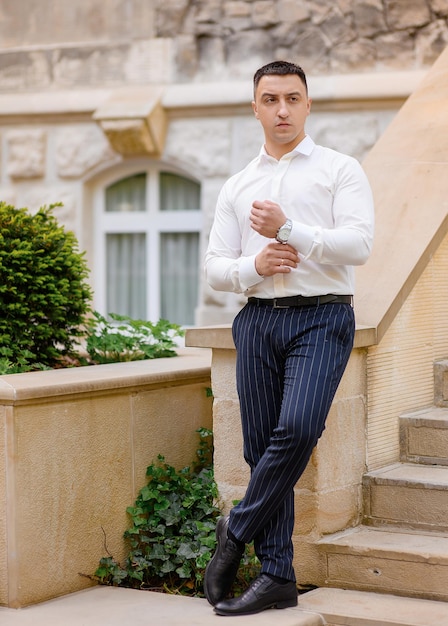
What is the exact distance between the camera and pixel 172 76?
9.49 metres

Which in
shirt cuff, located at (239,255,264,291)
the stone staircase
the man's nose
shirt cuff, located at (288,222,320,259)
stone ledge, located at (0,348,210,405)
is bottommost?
the stone staircase

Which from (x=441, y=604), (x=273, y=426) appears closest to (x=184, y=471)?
(x=273, y=426)

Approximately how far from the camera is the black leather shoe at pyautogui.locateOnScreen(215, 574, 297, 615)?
168 inches

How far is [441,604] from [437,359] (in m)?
1.46

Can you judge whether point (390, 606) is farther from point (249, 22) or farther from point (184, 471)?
point (249, 22)

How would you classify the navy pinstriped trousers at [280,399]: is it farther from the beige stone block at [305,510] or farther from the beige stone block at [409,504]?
the beige stone block at [409,504]

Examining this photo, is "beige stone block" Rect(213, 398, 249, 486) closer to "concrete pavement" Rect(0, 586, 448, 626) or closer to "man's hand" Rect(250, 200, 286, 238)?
"concrete pavement" Rect(0, 586, 448, 626)

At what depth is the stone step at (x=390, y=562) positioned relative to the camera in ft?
14.5

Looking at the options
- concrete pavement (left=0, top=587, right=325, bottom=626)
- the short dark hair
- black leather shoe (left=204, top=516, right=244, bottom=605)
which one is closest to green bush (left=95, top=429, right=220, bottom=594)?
concrete pavement (left=0, top=587, right=325, bottom=626)

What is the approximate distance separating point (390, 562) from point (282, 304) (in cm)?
111

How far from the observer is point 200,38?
9461mm

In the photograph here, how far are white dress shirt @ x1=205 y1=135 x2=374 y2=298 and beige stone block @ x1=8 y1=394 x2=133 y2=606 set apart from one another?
0.92 metres

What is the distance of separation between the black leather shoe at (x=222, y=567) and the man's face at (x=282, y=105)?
4.72 ft

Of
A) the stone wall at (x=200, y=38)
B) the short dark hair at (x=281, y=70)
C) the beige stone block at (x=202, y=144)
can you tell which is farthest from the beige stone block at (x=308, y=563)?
the stone wall at (x=200, y=38)
